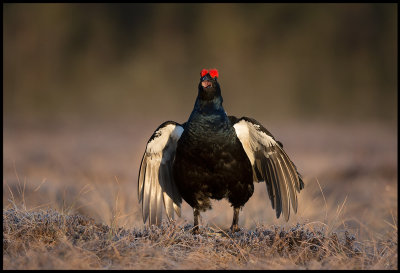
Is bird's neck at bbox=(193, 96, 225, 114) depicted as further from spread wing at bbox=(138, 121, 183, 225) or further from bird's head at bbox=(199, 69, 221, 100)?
spread wing at bbox=(138, 121, 183, 225)

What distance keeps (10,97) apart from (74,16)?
574 cm

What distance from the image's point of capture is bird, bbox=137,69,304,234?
15.4 feet

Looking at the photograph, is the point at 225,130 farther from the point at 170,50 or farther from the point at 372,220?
the point at 170,50

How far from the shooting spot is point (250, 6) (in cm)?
3225

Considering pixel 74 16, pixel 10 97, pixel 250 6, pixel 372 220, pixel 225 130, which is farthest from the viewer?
pixel 250 6

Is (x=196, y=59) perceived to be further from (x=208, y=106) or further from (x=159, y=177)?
(x=208, y=106)

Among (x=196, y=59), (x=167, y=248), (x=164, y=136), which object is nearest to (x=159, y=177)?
(x=164, y=136)

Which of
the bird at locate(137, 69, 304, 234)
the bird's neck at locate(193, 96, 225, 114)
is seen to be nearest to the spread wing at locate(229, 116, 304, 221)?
the bird at locate(137, 69, 304, 234)

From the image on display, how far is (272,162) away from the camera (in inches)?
195

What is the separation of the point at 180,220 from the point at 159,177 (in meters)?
0.53

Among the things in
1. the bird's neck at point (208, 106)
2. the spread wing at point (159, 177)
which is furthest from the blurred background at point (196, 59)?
the bird's neck at point (208, 106)

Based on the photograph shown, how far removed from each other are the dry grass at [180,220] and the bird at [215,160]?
0.92 ft

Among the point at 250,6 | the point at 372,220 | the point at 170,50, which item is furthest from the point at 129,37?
the point at 372,220

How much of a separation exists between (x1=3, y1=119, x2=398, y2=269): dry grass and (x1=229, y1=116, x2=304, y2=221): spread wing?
0.28 m
